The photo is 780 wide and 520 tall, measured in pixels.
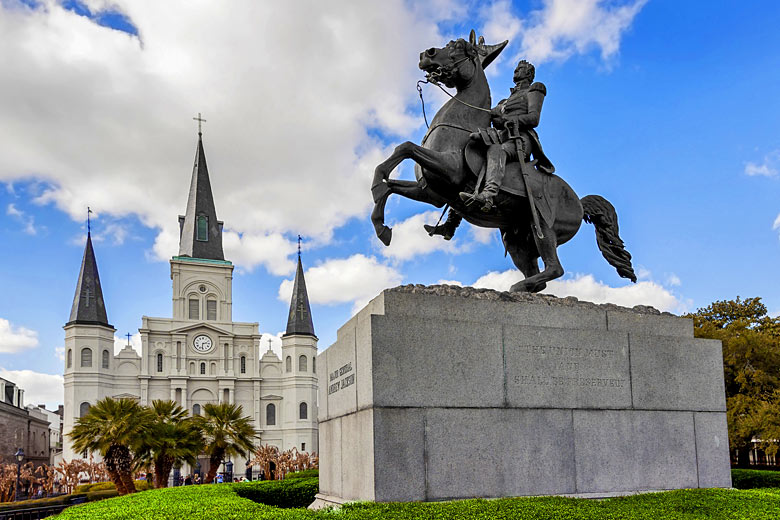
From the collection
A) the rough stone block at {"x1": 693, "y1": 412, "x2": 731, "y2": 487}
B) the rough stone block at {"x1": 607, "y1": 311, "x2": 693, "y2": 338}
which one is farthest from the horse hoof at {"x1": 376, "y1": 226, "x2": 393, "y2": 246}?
the rough stone block at {"x1": 693, "y1": 412, "x2": 731, "y2": 487}

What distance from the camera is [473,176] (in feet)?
27.9

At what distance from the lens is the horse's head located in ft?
29.0

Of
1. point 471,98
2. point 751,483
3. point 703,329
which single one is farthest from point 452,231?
point 703,329

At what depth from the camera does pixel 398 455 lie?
6.72m

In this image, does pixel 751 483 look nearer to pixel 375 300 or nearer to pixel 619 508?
pixel 619 508

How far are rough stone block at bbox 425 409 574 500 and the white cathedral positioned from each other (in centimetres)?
6967

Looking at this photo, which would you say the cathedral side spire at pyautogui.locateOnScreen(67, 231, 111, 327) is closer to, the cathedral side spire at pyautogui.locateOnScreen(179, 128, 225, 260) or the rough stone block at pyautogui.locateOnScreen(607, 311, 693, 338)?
the cathedral side spire at pyautogui.locateOnScreen(179, 128, 225, 260)

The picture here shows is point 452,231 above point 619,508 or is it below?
above

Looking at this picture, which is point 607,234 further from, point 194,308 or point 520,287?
point 194,308

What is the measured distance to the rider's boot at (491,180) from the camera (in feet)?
26.5

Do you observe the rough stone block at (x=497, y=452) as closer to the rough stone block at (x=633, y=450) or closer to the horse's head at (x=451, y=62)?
the rough stone block at (x=633, y=450)

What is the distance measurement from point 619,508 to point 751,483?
235 inches

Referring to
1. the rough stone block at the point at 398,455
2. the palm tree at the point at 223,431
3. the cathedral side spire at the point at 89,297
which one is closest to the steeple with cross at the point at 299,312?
the cathedral side spire at the point at 89,297

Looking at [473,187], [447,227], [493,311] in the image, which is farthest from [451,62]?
[493,311]
